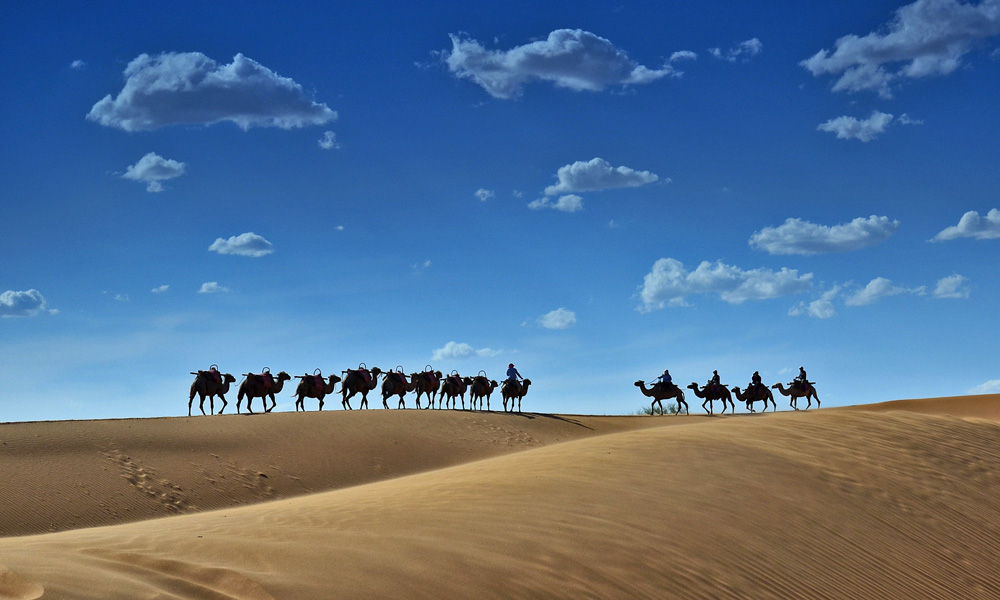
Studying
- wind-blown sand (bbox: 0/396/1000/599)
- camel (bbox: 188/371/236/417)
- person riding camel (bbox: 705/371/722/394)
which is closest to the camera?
wind-blown sand (bbox: 0/396/1000/599)

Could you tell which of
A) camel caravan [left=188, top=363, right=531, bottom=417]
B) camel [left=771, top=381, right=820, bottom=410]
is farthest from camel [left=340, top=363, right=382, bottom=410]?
camel [left=771, top=381, right=820, bottom=410]

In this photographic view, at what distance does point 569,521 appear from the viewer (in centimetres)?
1001

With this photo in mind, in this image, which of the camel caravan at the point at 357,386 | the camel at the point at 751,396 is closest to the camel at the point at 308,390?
the camel caravan at the point at 357,386

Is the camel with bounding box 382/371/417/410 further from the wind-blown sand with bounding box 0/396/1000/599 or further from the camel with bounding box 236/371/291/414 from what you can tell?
the wind-blown sand with bounding box 0/396/1000/599

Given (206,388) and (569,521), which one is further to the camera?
(206,388)

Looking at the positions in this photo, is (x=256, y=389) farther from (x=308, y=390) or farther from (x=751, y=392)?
(x=751, y=392)

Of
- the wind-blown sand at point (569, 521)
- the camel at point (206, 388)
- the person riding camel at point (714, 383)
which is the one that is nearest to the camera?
the wind-blown sand at point (569, 521)

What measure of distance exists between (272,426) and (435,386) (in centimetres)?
1226

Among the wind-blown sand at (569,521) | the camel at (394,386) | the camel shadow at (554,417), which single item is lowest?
the wind-blown sand at (569,521)

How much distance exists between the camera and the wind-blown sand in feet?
25.7

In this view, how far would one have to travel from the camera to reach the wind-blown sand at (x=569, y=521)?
25.7 feet

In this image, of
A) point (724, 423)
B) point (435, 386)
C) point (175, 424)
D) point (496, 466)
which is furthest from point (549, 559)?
point (435, 386)

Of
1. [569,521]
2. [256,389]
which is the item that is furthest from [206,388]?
[569,521]

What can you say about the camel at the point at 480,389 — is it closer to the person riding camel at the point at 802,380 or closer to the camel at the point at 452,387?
the camel at the point at 452,387
